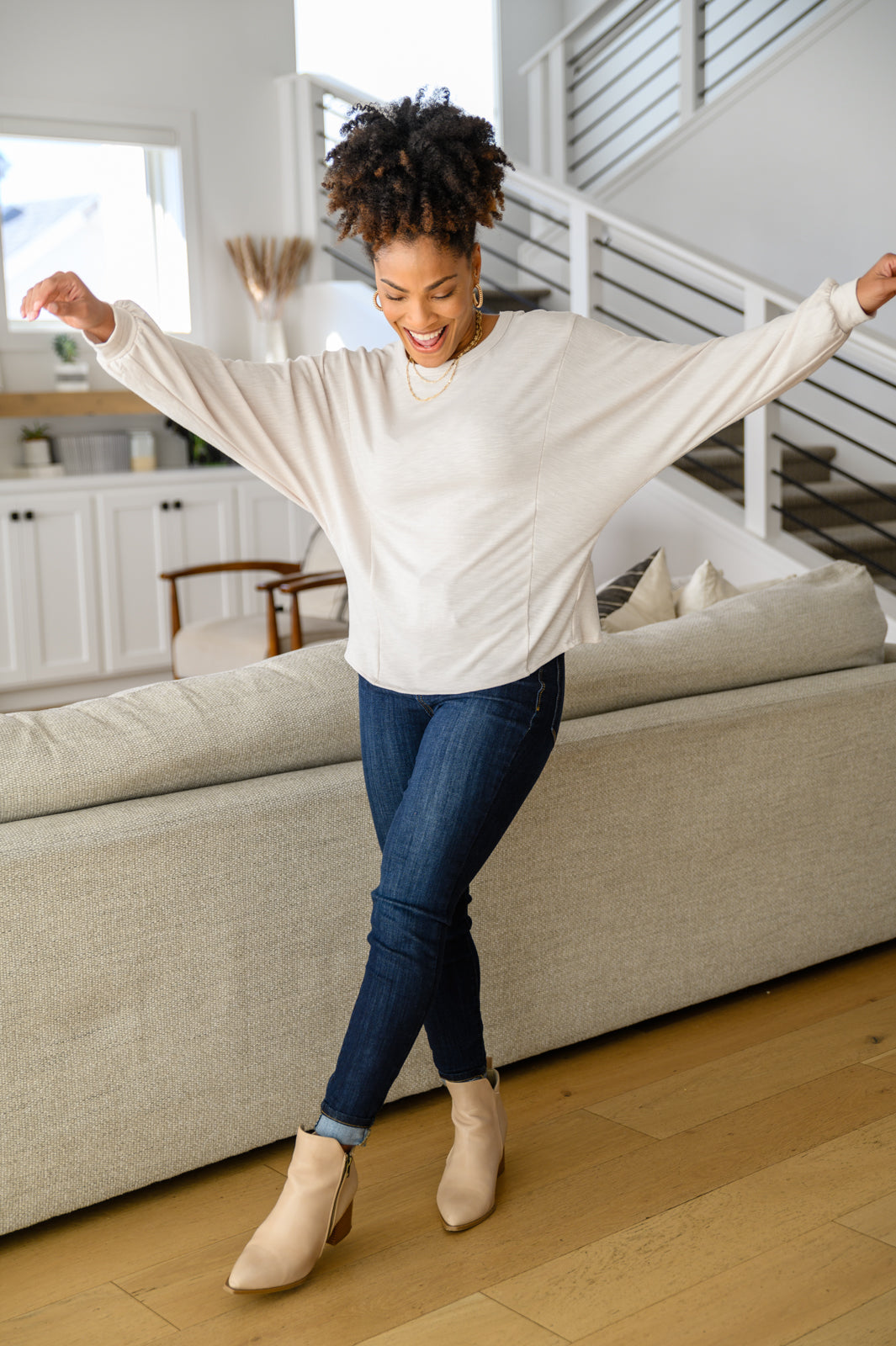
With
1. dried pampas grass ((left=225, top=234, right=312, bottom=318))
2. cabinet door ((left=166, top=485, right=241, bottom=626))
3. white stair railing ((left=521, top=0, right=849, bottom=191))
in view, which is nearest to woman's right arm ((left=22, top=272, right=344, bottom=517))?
cabinet door ((left=166, top=485, right=241, bottom=626))

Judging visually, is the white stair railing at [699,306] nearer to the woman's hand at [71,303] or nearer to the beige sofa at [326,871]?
the beige sofa at [326,871]

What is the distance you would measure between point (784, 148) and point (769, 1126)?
5.13 metres

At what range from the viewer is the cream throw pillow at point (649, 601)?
269 centimetres

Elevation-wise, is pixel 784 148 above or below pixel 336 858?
above

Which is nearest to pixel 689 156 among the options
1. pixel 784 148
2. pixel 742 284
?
pixel 784 148

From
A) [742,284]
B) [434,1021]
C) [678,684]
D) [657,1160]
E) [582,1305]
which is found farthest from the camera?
[742,284]

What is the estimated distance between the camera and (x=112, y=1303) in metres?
1.53

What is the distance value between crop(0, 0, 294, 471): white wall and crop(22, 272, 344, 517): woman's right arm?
14.8ft

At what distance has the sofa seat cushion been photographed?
409 cm

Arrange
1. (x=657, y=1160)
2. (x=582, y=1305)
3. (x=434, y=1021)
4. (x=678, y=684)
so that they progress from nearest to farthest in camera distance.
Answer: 1. (x=582, y=1305)
2. (x=434, y=1021)
3. (x=657, y=1160)
4. (x=678, y=684)

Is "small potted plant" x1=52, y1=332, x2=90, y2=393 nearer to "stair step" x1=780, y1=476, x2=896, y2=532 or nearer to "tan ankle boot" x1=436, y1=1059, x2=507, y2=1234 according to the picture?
"stair step" x1=780, y1=476, x2=896, y2=532

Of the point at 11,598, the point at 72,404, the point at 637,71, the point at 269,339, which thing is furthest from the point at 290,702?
the point at 637,71

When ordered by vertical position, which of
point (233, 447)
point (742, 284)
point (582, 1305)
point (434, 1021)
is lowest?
point (582, 1305)

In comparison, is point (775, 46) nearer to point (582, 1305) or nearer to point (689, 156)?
point (689, 156)
